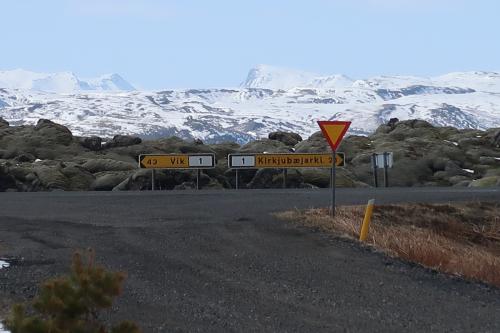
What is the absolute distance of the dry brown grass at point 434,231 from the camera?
45.8 feet

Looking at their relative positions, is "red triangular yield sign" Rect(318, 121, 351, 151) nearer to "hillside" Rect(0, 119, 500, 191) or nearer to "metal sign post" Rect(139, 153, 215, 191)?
"metal sign post" Rect(139, 153, 215, 191)

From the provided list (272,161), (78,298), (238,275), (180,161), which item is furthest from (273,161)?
(78,298)

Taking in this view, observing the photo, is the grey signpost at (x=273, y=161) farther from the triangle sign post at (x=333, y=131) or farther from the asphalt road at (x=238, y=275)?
the triangle sign post at (x=333, y=131)

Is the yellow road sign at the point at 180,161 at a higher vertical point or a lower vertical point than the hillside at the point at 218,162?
higher

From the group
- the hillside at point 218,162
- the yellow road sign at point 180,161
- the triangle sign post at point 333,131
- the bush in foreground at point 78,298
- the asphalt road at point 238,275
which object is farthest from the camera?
the hillside at point 218,162

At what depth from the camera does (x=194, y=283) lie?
11.2 meters

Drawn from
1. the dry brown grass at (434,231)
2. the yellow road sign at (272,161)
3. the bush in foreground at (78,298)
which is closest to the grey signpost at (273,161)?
the yellow road sign at (272,161)

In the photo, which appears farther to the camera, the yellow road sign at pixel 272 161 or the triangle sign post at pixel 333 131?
the yellow road sign at pixel 272 161

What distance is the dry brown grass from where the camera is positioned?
14.0 metres

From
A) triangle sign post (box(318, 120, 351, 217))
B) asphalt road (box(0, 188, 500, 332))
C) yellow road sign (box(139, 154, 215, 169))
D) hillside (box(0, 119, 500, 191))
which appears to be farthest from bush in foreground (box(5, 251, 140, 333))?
hillside (box(0, 119, 500, 191))

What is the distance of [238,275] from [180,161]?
2036 centimetres

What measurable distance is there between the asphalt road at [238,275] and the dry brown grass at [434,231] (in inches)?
24.0

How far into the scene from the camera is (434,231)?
728 inches

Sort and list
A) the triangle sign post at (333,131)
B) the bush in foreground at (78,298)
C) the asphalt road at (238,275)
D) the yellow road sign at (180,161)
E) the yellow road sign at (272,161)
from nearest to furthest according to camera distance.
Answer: the bush in foreground at (78,298) < the asphalt road at (238,275) < the triangle sign post at (333,131) < the yellow road sign at (180,161) < the yellow road sign at (272,161)
